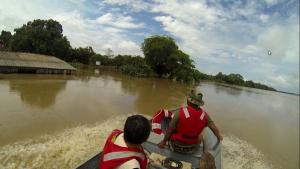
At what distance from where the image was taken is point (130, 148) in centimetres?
207

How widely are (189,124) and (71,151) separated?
3965 mm

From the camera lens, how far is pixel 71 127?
952cm

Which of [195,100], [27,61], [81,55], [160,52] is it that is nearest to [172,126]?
[195,100]

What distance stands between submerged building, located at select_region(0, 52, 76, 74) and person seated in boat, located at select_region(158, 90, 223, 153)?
24.6 m

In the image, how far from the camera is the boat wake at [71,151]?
600 centimetres

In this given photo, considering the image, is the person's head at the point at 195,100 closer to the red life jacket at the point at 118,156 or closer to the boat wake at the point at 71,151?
the boat wake at the point at 71,151

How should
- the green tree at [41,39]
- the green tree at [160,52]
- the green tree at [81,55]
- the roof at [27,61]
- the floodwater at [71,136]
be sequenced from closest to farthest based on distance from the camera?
1. the floodwater at [71,136]
2. the roof at [27,61]
3. the green tree at [41,39]
4. the green tree at [160,52]
5. the green tree at [81,55]

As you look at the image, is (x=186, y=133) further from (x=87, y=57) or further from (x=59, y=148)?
(x=87, y=57)

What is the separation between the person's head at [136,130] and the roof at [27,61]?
2622 centimetres

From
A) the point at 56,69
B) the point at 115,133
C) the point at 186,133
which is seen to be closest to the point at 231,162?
the point at 186,133

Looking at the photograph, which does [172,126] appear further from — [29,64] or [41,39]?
[41,39]

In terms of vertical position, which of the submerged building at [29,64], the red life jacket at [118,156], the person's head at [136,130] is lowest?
the red life jacket at [118,156]

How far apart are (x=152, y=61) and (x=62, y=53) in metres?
17.7

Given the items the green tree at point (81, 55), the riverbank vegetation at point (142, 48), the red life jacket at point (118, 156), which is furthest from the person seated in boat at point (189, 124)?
the green tree at point (81, 55)
